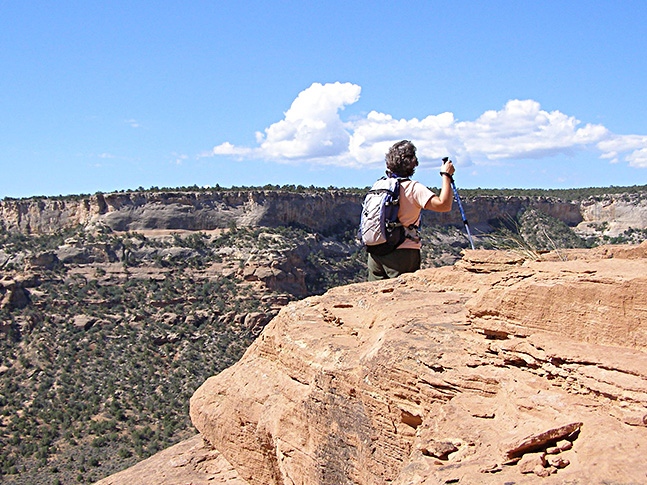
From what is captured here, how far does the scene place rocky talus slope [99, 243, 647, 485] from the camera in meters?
3.57

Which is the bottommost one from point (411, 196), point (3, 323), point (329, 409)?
point (3, 323)

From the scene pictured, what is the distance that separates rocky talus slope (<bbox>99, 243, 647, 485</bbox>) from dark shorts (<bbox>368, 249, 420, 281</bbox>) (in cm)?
27

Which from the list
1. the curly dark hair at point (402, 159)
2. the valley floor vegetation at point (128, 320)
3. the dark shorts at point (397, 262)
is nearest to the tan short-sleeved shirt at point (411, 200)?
the curly dark hair at point (402, 159)

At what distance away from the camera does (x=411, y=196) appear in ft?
20.7

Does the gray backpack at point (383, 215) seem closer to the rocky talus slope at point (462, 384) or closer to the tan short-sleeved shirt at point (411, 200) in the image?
the tan short-sleeved shirt at point (411, 200)

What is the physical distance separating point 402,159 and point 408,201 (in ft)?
1.62

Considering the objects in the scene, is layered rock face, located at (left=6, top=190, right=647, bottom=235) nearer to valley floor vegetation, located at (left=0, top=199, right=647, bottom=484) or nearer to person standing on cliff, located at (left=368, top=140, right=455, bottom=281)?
valley floor vegetation, located at (left=0, top=199, right=647, bottom=484)

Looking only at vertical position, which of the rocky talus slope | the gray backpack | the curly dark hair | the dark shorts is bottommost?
the rocky talus slope

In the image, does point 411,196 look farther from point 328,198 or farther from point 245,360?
point 328,198

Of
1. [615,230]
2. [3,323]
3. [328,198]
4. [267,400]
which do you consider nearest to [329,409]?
[267,400]

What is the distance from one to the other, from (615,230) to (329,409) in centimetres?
6261

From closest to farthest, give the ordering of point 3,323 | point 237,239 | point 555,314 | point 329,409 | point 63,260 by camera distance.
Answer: point 555,314 → point 329,409 → point 3,323 → point 63,260 → point 237,239

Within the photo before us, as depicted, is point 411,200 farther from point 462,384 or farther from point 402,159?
point 462,384

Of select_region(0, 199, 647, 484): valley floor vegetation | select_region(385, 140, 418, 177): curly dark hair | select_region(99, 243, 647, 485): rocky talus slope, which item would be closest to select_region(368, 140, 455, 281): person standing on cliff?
select_region(385, 140, 418, 177): curly dark hair
